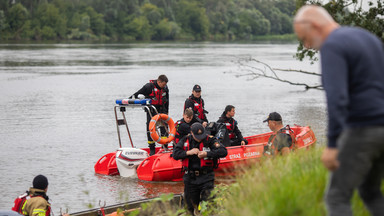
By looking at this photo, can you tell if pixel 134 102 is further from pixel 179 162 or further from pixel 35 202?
pixel 35 202

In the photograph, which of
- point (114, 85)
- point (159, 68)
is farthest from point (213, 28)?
point (114, 85)

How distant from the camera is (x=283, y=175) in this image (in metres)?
4.15

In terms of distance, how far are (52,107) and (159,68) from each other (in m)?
19.8

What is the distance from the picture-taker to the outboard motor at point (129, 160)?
10016mm

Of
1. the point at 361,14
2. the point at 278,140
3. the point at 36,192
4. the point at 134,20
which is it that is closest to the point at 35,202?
the point at 36,192

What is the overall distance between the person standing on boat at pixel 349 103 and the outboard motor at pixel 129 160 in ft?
23.7

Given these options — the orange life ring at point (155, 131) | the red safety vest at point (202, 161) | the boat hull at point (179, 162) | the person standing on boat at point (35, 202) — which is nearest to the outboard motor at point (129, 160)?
the boat hull at point (179, 162)

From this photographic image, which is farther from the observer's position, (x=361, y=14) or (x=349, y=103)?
(x=361, y=14)

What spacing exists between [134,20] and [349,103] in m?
101

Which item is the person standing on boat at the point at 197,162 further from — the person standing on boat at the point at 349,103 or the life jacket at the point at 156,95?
the life jacket at the point at 156,95

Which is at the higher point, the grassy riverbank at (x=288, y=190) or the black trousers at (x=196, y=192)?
the grassy riverbank at (x=288, y=190)

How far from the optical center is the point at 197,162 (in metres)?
6.48

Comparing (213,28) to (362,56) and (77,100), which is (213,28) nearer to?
(77,100)

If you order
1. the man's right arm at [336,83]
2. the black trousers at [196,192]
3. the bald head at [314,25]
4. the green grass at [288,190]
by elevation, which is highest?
the bald head at [314,25]
